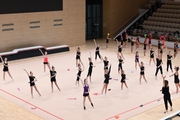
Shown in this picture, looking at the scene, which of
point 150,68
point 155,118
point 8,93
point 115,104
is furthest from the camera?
point 150,68

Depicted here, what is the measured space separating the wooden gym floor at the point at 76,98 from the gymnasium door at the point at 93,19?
10883 millimetres

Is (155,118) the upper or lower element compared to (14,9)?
lower

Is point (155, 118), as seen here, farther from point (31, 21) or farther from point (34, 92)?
point (31, 21)

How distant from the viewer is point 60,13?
85.6 ft

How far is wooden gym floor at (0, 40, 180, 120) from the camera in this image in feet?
43.0

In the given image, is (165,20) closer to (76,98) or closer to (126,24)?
(126,24)

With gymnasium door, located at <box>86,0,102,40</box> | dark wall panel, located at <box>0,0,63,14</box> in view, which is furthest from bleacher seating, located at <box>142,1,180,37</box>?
dark wall panel, located at <box>0,0,63,14</box>

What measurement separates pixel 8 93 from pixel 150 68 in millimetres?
9319

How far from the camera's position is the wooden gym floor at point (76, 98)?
43.0ft

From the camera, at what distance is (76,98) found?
1501 cm

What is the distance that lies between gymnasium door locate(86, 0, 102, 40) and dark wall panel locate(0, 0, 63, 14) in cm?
505

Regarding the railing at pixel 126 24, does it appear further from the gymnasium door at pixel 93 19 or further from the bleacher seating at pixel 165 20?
the gymnasium door at pixel 93 19

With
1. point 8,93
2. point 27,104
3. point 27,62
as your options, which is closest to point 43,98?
point 27,104

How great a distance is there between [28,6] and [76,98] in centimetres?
1146
